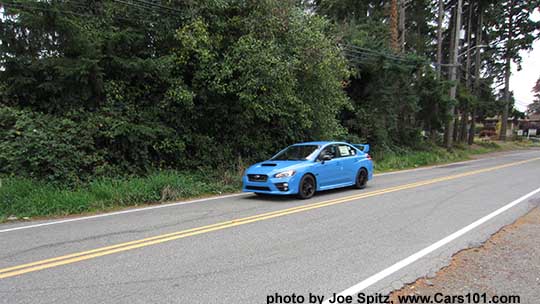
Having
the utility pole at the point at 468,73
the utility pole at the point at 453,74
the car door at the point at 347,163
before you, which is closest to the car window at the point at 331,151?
the car door at the point at 347,163

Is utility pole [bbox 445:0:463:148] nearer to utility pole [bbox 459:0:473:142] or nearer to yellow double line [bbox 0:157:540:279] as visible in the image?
utility pole [bbox 459:0:473:142]

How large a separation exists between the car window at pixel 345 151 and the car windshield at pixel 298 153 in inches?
35.6

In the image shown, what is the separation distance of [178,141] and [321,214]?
5.71 metres

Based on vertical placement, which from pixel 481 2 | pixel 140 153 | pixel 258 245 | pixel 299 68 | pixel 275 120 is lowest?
pixel 258 245

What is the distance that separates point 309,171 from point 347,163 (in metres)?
1.81

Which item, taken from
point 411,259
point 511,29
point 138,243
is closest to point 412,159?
point 411,259

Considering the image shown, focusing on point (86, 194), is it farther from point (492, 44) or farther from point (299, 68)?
point (492, 44)

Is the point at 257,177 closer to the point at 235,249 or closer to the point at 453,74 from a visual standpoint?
the point at 235,249

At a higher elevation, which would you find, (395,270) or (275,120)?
(275,120)

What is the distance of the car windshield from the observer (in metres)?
10.3

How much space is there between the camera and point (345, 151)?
11250 millimetres

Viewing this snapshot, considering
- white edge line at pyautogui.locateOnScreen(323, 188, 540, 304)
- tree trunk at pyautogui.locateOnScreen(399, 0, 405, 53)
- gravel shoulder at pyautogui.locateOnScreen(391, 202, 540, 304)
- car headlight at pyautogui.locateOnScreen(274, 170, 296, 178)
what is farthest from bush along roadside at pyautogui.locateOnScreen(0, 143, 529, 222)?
tree trunk at pyautogui.locateOnScreen(399, 0, 405, 53)

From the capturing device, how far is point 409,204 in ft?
28.6

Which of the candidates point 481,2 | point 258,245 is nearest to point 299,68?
point 258,245
